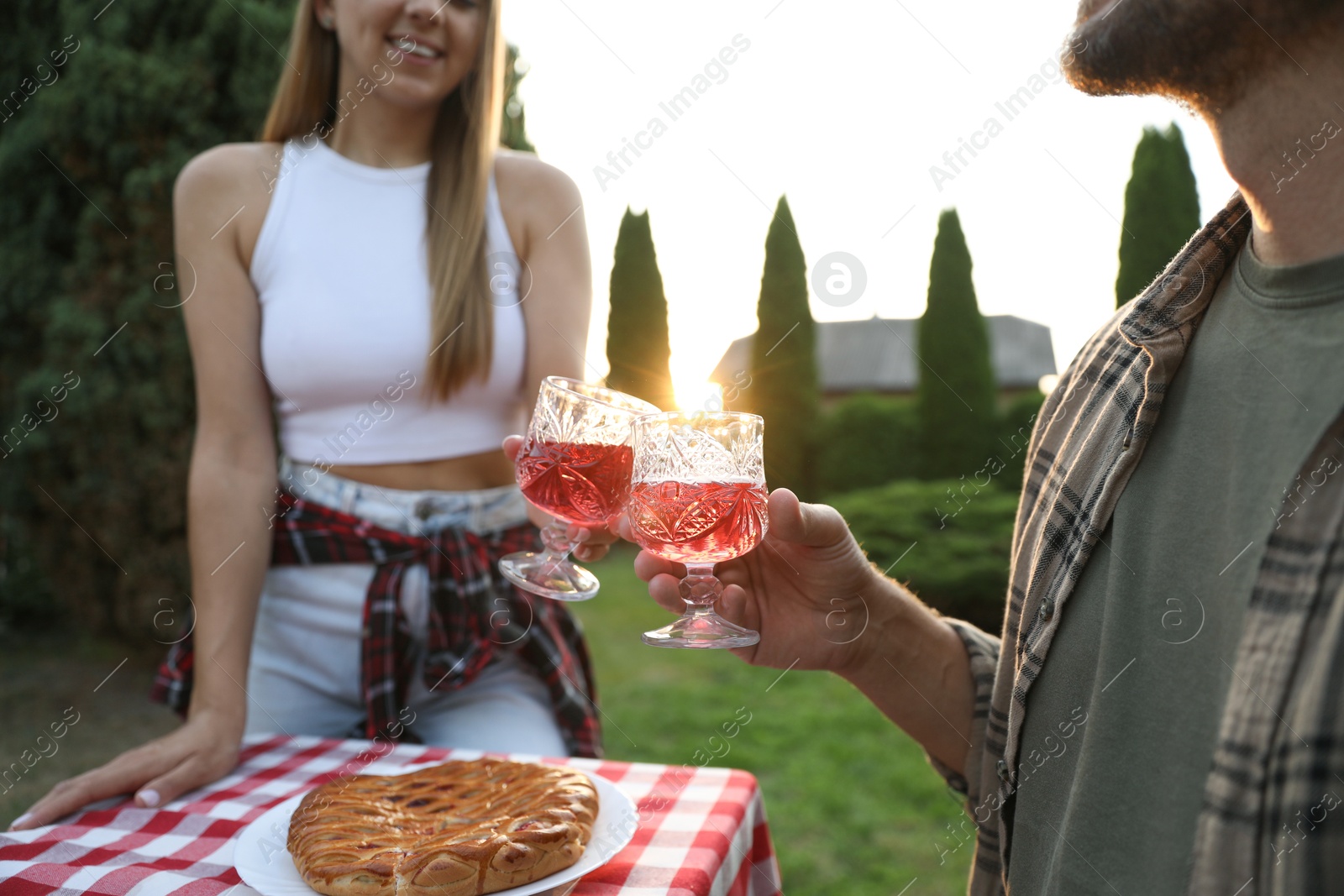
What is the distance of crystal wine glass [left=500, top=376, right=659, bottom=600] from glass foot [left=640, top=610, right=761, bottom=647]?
203mm

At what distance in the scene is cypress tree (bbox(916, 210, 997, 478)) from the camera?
15.1m

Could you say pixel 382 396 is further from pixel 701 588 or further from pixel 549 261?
pixel 701 588

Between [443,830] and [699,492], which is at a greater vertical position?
[699,492]

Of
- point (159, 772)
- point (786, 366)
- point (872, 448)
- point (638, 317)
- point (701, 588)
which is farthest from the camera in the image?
point (786, 366)

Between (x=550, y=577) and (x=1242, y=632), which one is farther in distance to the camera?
(x=550, y=577)

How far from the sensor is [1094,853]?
137cm

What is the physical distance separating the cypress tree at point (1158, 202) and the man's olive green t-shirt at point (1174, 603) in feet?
34.5

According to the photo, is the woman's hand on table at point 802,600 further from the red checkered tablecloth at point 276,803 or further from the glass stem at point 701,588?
the red checkered tablecloth at point 276,803

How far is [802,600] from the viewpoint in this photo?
183 centimetres

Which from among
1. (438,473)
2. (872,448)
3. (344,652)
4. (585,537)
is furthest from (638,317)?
(585,537)

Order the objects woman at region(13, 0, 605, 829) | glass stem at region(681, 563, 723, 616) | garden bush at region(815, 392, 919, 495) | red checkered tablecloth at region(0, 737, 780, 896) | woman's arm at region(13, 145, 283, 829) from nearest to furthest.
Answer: red checkered tablecloth at region(0, 737, 780, 896) → glass stem at region(681, 563, 723, 616) → woman's arm at region(13, 145, 283, 829) → woman at region(13, 0, 605, 829) → garden bush at region(815, 392, 919, 495)

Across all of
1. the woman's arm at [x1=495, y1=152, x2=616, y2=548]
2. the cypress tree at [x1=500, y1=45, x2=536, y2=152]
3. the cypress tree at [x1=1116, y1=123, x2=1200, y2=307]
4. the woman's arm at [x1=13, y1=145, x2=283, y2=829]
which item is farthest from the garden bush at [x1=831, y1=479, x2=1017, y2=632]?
the woman's arm at [x1=13, y1=145, x2=283, y2=829]

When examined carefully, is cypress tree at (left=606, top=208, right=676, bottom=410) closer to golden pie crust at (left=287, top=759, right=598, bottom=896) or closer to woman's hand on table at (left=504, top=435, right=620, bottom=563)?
woman's hand on table at (left=504, top=435, right=620, bottom=563)

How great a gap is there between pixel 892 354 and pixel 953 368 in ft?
60.7
